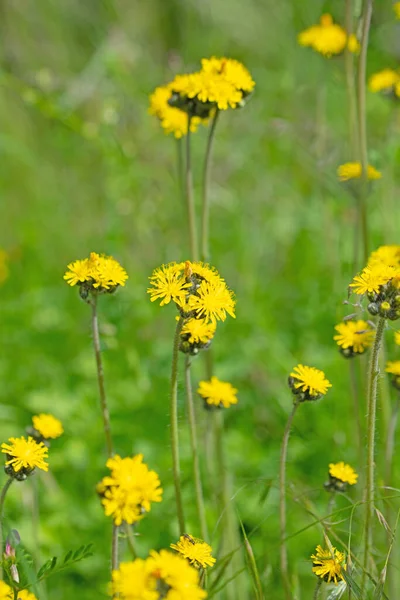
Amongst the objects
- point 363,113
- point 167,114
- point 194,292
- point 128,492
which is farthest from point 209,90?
point 128,492

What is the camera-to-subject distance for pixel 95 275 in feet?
4.24

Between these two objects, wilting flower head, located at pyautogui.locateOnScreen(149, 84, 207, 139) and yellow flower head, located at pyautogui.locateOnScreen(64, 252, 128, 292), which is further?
wilting flower head, located at pyautogui.locateOnScreen(149, 84, 207, 139)

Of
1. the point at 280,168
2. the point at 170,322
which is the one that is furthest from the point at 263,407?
the point at 280,168

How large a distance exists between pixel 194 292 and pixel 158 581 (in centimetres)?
48

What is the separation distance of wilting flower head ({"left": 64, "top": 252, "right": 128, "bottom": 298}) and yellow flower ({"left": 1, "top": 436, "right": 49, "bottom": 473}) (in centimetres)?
28

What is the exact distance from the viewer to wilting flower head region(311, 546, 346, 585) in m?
1.15

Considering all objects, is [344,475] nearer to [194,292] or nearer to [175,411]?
[175,411]

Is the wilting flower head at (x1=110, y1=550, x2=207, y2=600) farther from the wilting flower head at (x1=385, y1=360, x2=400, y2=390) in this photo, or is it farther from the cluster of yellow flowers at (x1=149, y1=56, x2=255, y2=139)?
the cluster of yellow flowers at (x1=149, y1=56, x2=255, y2=139)

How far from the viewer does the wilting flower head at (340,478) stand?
4.71 feet

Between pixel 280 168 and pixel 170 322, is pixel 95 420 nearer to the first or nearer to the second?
pixel 170 322

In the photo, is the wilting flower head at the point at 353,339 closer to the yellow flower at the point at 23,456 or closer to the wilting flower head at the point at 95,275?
the wilting flower head at the point at 95,275

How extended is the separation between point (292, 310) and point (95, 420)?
0.92 meters

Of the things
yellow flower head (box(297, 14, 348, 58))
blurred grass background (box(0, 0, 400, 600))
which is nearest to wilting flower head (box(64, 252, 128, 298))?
blurred grass background (box(0, 0, 400, 600))

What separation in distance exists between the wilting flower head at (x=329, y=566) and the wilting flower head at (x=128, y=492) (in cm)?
27
